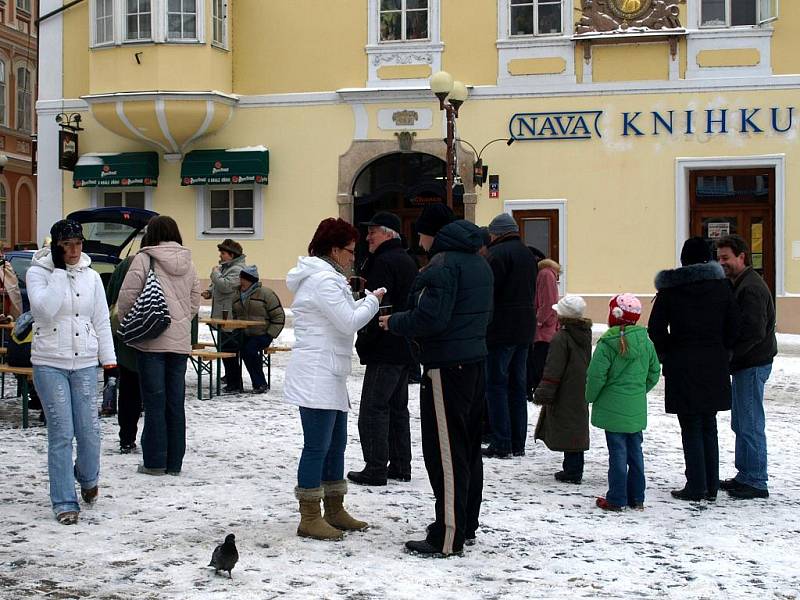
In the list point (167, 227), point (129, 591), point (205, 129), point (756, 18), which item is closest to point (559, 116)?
point (756, 18)

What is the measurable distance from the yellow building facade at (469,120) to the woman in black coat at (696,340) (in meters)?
13.6

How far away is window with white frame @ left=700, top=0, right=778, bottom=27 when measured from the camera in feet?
68.7

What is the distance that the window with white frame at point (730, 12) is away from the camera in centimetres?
2094

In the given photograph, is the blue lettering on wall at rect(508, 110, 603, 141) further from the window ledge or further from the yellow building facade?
the window ledge

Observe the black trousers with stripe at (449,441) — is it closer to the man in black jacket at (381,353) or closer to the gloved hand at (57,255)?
the man in black jacket at (381,353)

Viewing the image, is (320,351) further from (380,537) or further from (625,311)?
(625,311)

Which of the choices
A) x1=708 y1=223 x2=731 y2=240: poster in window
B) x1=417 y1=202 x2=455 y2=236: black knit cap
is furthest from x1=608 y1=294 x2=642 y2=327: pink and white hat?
x1=708 y1=223 x2=731 y2=240: poster in window

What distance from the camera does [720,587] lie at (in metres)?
5.80

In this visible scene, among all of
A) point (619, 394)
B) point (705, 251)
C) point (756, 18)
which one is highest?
point (756, 18)

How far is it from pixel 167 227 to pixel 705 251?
3608 millimetres

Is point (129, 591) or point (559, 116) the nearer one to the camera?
point (129, 591)

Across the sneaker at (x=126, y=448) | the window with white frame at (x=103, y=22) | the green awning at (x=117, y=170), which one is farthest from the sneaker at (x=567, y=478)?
the window with white frame at (x=103, y=22)

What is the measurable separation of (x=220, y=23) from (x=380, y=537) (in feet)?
57.3

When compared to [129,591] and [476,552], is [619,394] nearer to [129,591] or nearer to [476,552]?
[476,552]
